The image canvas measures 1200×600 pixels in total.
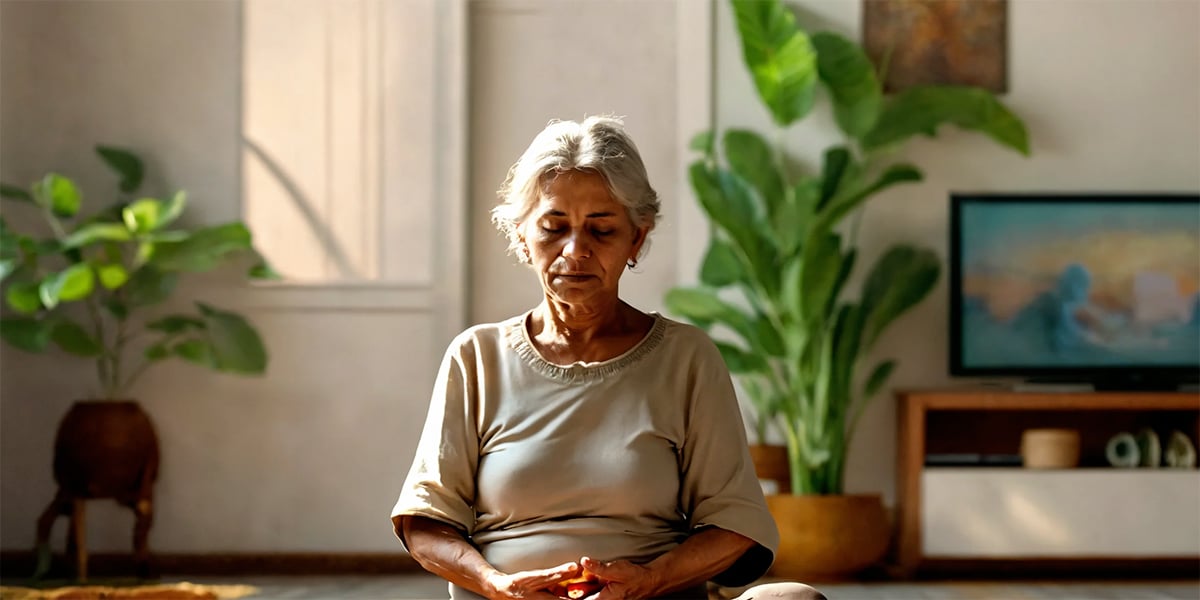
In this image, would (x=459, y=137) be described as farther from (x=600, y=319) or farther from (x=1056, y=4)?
(x=600, y=319)

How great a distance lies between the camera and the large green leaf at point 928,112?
5.08m

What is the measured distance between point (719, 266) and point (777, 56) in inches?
30.3

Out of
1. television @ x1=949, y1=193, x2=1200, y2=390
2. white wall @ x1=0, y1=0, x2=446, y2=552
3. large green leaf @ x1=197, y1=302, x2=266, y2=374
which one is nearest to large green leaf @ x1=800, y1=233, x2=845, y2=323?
television @ x1=949, y1=193, x2=1200, y2=390

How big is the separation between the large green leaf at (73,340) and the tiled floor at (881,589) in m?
0.90

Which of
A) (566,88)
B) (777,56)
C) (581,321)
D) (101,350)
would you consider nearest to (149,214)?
(101,350)

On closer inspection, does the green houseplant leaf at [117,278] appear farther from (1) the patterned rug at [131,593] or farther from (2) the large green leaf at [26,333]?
(1) the patterned rug at [131,593]

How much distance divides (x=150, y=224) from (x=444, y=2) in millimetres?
1375

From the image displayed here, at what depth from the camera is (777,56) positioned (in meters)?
4.92

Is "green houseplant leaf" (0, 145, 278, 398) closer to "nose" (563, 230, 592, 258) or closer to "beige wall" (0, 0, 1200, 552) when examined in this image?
"beige wall" (0, 0, 1200, 552)

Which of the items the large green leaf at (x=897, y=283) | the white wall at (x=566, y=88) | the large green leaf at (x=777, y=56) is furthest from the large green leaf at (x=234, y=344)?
the large green leaf at (x=897, y=283)

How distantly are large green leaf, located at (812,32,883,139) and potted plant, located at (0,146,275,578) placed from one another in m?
2.17

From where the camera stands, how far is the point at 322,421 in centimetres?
530

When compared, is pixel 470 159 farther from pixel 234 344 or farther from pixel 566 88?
pixel 234 344

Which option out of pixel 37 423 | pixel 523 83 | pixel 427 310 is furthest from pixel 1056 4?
pixel 37 423
